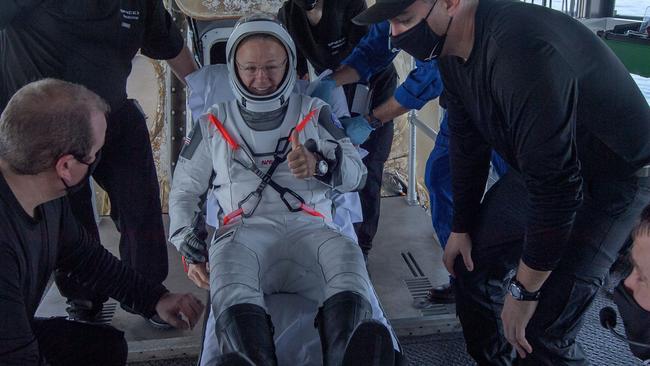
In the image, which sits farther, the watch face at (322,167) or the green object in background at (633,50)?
the green object in background at (633,50)

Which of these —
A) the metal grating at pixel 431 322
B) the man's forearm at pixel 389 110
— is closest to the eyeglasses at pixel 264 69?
the man's forearm at pixel 389 110

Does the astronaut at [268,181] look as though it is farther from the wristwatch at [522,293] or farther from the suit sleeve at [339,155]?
the wristwatch at [522,293]

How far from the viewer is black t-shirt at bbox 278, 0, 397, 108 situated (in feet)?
8.61

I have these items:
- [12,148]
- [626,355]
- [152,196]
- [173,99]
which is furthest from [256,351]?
[173,99]

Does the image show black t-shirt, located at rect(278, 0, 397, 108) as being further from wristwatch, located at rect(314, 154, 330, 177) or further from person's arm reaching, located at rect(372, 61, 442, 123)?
wristwatch, located at rect(314, 154, 330, 177)

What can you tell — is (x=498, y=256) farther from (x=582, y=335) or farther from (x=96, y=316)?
(x=96, y=316)

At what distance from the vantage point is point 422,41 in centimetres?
166

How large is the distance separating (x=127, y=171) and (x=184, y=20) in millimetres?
1493

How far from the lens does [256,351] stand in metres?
1.62

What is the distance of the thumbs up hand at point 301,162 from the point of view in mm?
1981

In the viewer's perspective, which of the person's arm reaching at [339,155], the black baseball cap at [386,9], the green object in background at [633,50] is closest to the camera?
the black baseball cap at [386,9]

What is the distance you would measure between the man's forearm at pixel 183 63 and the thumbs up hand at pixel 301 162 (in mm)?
948

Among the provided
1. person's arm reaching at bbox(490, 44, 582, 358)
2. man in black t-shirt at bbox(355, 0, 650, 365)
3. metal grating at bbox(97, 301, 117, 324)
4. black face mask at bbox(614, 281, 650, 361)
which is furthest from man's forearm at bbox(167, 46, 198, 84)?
black face mask at bbox(614, 281, 650, 361)

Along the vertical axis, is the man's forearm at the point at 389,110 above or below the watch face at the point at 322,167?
below
